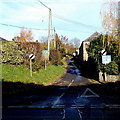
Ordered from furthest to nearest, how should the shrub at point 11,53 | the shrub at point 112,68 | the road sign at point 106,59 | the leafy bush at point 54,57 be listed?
1. the leafy bush at point 54,57
2. the shrub at point 112,68
3. the road sign at point 106,59
4. the shrub at point 11,53

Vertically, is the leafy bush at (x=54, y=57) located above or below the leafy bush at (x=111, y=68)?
above

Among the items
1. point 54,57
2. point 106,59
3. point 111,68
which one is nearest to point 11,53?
point 106,59

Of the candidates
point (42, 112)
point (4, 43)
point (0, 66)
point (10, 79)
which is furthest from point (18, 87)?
point (42, 112)

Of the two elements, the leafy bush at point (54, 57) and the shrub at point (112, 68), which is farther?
the leafy bush at point (54, 57)

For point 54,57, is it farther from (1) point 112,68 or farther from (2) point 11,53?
(2) point 11,53

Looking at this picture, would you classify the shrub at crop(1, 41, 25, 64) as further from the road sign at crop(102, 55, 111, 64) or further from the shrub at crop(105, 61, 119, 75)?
the shrub at crop(105, 61, 119, 75)

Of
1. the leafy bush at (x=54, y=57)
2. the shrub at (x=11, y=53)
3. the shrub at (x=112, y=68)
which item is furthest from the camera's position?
the leafy bush at (x=54, y=57)

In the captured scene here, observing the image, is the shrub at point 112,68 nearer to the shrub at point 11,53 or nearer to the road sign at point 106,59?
the road sign at point 106,59

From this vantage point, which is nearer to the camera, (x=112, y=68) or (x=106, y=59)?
(x=106, y=59)

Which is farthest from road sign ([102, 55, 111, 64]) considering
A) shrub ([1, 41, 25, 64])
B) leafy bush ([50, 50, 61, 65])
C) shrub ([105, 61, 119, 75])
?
leafy bush ([50, 50, 61, 65])

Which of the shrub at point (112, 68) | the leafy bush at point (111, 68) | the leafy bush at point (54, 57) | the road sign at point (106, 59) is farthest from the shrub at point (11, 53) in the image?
the leafy bush at point (54, 57)

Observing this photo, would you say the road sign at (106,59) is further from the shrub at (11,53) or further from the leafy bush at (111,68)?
the shrub at (11,53)

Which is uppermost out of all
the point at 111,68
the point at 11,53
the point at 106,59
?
the point at 11,53

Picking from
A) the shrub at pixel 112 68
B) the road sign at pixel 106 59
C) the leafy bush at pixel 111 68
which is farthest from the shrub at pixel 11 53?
the shrub at pixel 112 68
